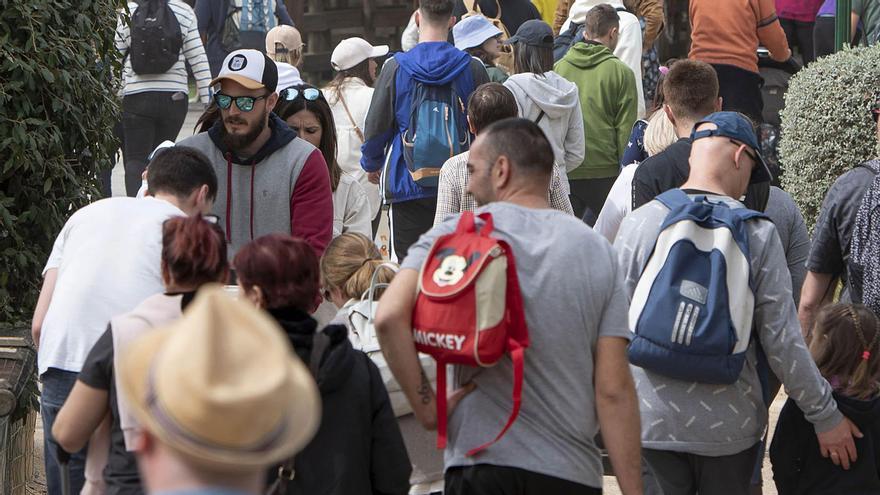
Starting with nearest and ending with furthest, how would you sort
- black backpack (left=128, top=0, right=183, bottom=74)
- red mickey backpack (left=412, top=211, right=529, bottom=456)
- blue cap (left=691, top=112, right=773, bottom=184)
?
red mickey backpack (left=412, top=211, right=529, bottom=456) → blue cap (left=691, top=112, right=773, bottom=184) → black backpack (left=128, top=0, right=183, bottom=74)

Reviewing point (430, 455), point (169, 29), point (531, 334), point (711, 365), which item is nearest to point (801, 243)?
point (711, 365)

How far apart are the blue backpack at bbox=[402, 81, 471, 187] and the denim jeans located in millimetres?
3545

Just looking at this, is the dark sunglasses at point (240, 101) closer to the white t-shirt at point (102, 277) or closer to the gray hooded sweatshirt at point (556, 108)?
the white t-shirt at point (102, 277)

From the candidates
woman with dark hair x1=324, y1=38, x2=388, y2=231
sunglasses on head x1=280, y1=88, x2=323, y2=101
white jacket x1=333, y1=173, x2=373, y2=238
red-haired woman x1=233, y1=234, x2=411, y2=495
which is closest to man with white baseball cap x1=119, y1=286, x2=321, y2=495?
red-haired woman x1=233, y1=234, x2=411, y2=495

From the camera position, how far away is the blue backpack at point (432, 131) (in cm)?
767

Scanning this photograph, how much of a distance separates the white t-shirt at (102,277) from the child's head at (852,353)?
2.27 meters

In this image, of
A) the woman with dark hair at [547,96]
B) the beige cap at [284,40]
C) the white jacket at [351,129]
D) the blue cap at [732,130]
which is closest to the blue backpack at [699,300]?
the blue cap at [732,130]

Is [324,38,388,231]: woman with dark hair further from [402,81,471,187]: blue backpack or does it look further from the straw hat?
the straw hat

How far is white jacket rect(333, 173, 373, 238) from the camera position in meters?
6.46

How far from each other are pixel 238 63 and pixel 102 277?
4.90 ft

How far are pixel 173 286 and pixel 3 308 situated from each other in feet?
10.2

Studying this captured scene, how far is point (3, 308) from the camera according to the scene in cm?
660

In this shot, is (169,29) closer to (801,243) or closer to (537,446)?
(801,243)

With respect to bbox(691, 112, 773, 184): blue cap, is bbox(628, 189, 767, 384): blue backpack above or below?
below
